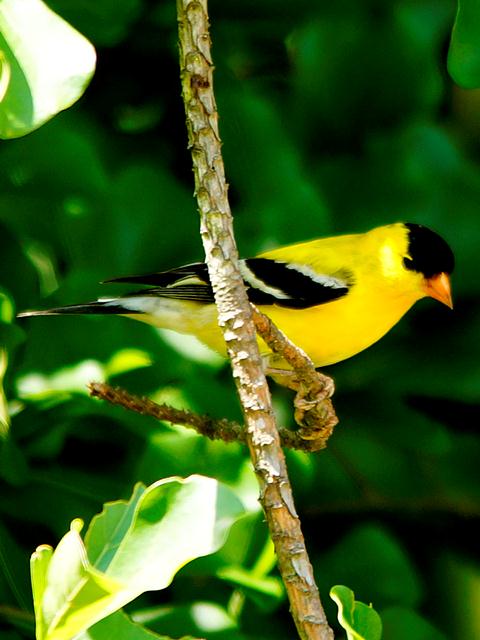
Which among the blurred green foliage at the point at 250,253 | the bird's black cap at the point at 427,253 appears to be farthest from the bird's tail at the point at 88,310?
the bird's black cap at the point at 427,253

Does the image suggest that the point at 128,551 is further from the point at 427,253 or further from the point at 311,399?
the point at 427,253

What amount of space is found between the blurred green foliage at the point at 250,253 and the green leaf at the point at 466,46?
45cm

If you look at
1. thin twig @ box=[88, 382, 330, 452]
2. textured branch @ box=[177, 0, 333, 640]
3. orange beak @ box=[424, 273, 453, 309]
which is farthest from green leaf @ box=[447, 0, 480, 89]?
orange beak @ box=[424, 273, 453, 309]

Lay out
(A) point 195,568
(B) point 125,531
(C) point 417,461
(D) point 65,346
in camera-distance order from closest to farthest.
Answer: (B) point 125,531, (A) point 195,568, (D) point 65,346, (C) point 417,461

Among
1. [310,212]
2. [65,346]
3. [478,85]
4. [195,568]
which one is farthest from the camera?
[310,212]

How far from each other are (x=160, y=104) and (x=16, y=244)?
37 cm

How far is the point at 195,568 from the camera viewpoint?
3.97ft

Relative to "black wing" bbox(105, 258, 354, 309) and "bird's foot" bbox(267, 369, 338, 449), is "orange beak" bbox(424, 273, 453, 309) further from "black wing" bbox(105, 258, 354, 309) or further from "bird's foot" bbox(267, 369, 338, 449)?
"bird's foot" bbox(267, 369, 338, 449)

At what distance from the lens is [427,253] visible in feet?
5.15

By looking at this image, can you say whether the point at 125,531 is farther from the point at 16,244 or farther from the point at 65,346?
the point at 16,244

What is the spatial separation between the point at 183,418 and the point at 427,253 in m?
0.63

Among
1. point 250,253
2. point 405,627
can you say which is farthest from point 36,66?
point 405,627

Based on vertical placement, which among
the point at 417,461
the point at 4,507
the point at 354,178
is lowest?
the point at 417,461

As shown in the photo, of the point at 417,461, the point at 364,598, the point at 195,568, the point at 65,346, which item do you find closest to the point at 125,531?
the point at 195,568
